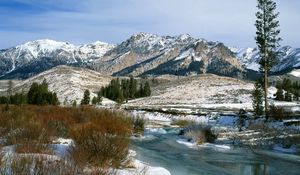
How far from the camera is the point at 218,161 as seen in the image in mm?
29906

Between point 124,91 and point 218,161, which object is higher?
point 124,91

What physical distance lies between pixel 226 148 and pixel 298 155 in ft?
21.2

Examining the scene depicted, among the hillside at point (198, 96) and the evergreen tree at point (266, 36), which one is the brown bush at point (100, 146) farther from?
the hillside at point (198, 96)

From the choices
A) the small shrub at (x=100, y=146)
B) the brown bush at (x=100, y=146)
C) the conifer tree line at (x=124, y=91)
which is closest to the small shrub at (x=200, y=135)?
the brown bush at (x=100, y=146)

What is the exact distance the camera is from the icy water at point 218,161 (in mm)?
25453

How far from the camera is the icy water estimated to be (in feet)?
83.5

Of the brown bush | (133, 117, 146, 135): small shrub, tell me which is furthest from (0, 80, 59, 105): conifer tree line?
the brown bush

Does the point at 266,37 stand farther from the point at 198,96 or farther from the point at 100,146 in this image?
the point at 198,96

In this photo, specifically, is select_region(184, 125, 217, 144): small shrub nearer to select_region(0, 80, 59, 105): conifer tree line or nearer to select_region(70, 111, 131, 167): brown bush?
select_region(70, 111, 131, 167): brown bush

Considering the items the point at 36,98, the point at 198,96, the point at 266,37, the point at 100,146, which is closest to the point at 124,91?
the point at 198,96

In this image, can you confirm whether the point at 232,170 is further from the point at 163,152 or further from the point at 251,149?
the point at 251,149

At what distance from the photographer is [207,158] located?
102ft

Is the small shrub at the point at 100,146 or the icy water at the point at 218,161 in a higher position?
the small shrub at the point at 100,146

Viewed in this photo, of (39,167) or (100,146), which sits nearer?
(39,167)
